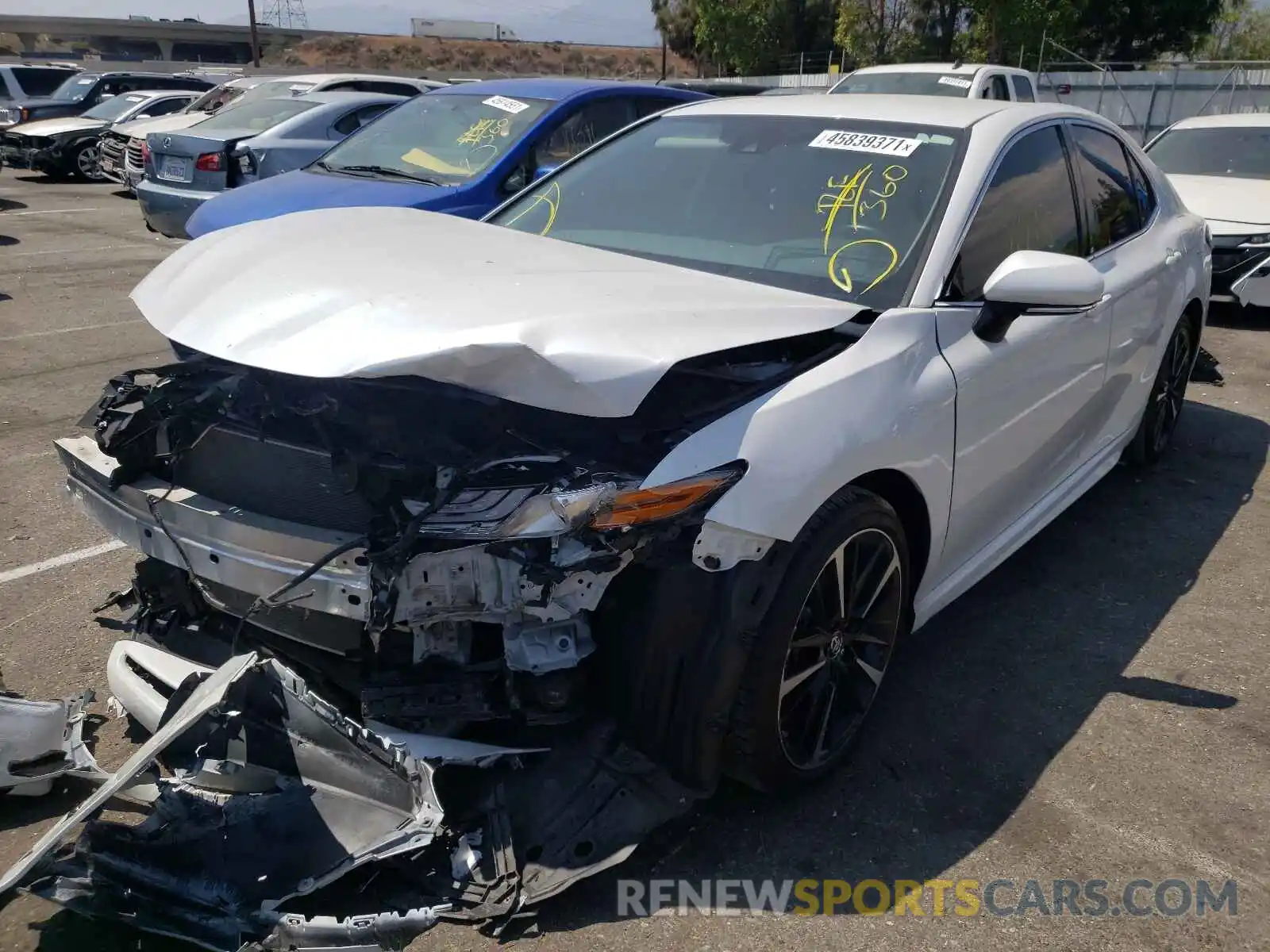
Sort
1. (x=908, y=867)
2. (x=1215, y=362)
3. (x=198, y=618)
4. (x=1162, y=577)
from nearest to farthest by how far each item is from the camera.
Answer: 1. (x=908, y=867)
2. (x=198, y=618)
3. (x=1162, y=577)
4. (x=1215, y=362)

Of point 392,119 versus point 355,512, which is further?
point 392,119

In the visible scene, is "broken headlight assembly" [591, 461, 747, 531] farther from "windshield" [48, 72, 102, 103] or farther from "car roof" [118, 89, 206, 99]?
"windshield" [48, 72, 102, 103]

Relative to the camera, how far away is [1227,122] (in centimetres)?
1010

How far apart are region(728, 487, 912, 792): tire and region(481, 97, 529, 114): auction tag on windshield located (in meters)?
5.39

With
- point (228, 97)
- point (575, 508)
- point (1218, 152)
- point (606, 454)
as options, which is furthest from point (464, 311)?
point (228, 97)

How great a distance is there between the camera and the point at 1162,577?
4219mm

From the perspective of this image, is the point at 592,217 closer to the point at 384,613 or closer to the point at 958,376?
the point at 958,376

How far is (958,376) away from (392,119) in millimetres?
6146

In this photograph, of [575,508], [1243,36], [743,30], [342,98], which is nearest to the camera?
[575,508]

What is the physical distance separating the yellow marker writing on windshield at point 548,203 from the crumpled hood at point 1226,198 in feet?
21.5

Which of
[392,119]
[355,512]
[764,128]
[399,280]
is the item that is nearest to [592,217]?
[764,128]

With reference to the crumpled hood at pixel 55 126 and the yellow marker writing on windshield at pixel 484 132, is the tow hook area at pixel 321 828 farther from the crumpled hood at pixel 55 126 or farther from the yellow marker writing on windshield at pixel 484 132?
the crumpled hood at pixel 55 126

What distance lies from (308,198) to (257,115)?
186 inches

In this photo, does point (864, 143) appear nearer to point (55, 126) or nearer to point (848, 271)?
point (848, 271)
